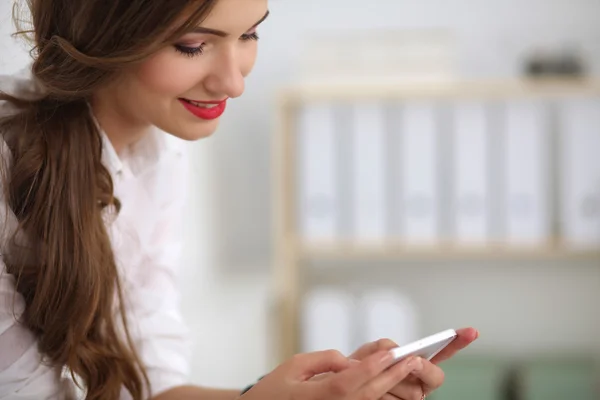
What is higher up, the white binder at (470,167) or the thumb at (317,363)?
the white binder at (470,167)

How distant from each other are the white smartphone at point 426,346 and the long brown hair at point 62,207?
0.39m

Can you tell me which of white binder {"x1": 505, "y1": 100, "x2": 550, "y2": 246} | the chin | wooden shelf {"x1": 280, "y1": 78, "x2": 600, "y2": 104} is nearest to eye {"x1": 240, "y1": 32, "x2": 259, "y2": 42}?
the chin

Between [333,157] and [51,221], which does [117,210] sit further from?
[333,157]

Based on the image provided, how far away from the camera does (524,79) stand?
8.13 feet

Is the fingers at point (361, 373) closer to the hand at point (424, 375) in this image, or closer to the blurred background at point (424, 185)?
the hand at point (424, 375)

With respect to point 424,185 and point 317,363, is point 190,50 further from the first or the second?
point 424,185

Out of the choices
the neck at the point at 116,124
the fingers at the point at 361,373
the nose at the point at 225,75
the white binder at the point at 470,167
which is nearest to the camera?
the fingers at the point at 361,373

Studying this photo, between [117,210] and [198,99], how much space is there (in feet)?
0.72

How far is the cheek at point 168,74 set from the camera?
887 millimetres

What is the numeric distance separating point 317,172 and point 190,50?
1540 millimetres

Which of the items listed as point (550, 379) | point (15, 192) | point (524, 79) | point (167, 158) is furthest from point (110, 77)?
point (550, 379)

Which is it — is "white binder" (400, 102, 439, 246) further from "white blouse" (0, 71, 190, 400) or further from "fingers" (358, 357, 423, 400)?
"fingers" (358, 357, 423, 400)

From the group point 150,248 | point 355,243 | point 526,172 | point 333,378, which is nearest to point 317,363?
point 333,378

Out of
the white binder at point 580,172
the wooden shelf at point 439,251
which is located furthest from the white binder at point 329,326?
the white binder at point 580,172
